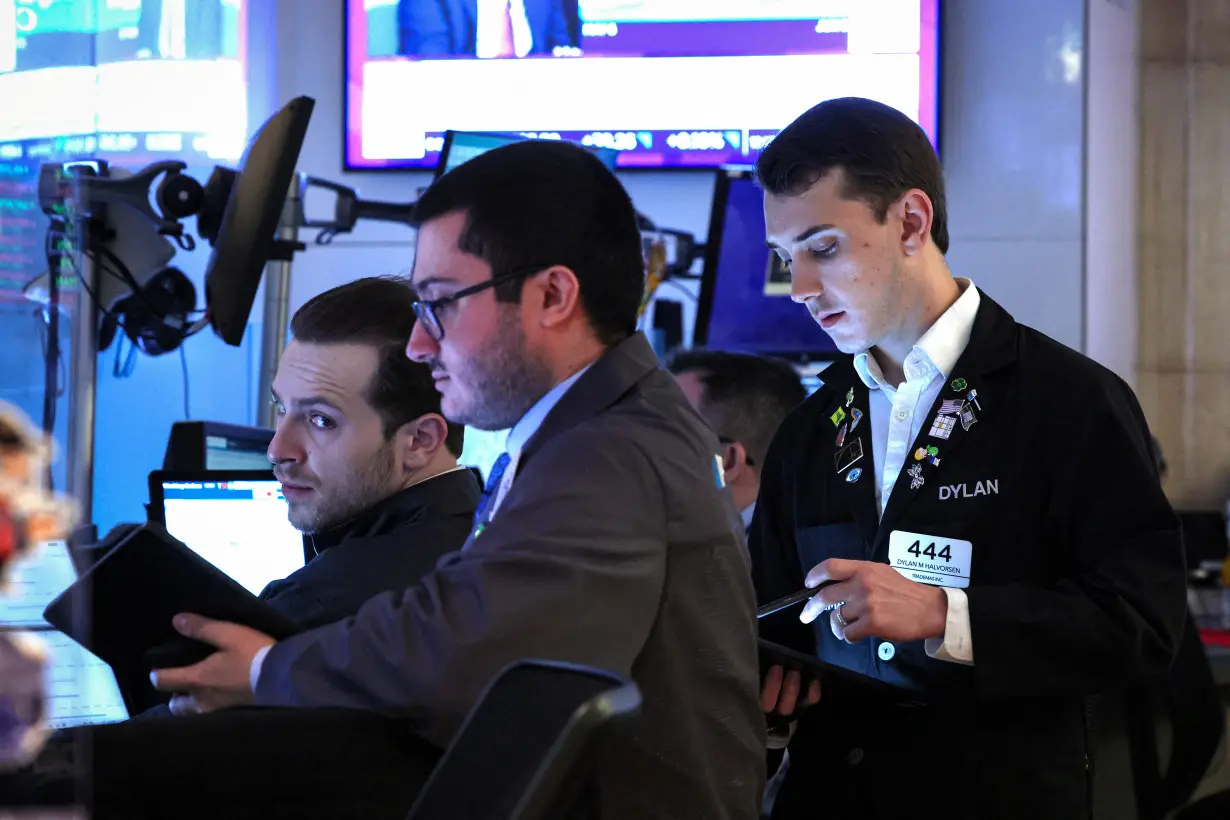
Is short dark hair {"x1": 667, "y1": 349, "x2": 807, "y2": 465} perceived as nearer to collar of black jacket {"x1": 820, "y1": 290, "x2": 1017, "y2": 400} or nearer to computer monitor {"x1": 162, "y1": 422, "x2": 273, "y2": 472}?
computer monitor {"x1": 162, "y1": 422, "x2": 273, "y2": 472}

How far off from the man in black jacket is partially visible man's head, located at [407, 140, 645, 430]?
0.39 metres

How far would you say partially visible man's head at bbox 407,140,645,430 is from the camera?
48.1 inches

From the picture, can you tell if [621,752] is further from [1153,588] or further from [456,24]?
[456,24]

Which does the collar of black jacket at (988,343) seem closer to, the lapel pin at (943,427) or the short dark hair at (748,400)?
the lapel pin at (943,427)

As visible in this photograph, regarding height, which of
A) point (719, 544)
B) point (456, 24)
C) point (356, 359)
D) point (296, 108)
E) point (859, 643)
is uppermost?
point (456, 24)

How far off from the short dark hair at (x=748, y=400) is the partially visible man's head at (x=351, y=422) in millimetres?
1148

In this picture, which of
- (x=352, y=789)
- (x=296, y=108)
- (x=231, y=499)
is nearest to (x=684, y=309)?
(x=296, y=108)

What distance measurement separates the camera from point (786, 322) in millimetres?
3578

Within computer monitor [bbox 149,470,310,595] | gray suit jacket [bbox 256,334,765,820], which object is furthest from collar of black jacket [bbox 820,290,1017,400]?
computer monitor [bbox 149,470,310,595]

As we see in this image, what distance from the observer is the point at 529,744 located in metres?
0.79

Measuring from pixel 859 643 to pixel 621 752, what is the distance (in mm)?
637

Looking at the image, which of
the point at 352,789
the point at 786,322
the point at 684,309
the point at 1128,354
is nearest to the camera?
the point at 352,789

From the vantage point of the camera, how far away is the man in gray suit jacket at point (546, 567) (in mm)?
963

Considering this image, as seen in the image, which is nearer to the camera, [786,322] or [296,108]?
[296,108]
